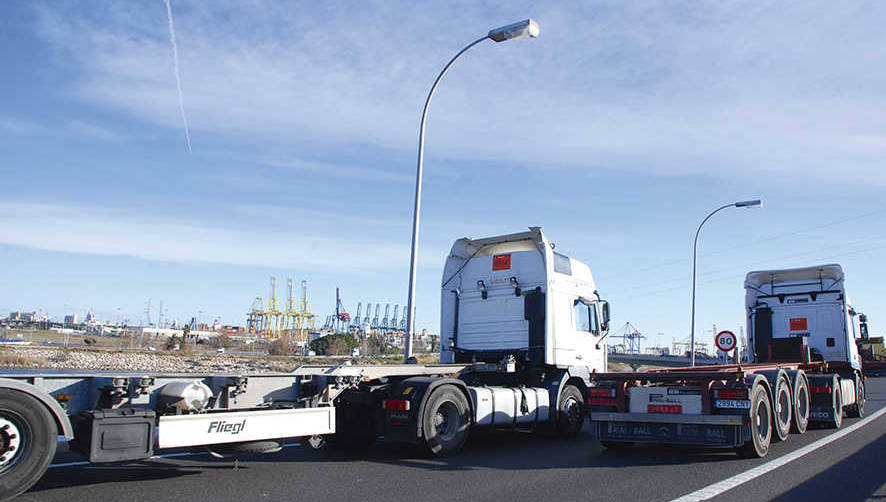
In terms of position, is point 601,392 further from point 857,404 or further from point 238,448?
point 857,404

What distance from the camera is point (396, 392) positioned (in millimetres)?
9461

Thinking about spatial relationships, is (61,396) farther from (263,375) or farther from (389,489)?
(389,489)

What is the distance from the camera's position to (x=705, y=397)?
9.43 m

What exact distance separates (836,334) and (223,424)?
1500 centimetres

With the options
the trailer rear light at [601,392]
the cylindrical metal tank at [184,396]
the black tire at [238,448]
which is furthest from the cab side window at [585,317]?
the cylindrical metal tank at [184,396]

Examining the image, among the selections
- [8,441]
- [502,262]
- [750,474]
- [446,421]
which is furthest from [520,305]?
[8,441]

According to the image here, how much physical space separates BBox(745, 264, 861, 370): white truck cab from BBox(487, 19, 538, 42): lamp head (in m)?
9.42

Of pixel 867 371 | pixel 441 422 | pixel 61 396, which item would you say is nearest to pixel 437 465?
pixel 441 422

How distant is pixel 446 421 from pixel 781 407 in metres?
5.35

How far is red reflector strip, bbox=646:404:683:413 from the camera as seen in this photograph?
9555 millimetres

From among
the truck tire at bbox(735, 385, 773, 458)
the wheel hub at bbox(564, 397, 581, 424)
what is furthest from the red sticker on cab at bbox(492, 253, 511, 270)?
the truck tire at bbox(735, 385, 773, 458)

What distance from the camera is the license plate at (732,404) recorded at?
914cm

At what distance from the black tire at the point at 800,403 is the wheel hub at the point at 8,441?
11028 millimetres

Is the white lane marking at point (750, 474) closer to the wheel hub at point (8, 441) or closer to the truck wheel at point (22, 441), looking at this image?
the truck wheel at point (22, 441)
